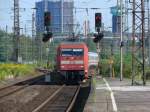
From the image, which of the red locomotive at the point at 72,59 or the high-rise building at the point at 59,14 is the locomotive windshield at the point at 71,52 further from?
the high-rise building at the point at 59,14

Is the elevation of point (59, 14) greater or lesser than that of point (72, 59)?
greater

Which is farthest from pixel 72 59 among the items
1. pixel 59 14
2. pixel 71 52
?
pixel 59 14

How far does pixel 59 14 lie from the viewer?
97938 millimetres

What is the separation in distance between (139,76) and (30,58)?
8266 centimetres

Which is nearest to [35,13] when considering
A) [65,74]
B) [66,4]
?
[66,4]

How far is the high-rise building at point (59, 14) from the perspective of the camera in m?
90.6

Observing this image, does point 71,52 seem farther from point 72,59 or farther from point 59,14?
point 59,14

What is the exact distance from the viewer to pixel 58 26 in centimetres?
10931

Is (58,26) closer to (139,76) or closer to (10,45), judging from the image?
(10,45)

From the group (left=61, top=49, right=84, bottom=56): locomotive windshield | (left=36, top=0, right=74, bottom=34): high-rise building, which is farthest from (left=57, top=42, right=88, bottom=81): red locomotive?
(left=36, top=0, right=74, bottom=34): high-rise building

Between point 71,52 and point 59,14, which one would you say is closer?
point 71,52

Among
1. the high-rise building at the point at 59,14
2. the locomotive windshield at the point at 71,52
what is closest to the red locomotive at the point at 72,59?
the locomotive windshield at the point at 71,52

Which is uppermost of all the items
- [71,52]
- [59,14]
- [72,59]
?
[59,14]

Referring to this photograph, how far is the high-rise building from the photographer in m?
90.6
